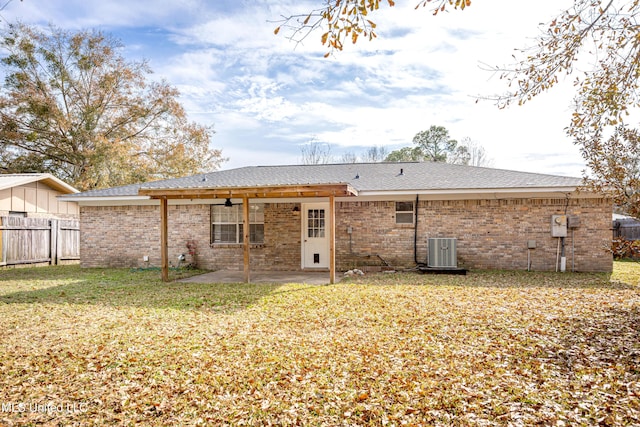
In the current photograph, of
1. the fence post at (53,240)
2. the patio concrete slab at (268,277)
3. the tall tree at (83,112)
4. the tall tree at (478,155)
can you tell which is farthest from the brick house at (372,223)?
the tall tree at (478,155)

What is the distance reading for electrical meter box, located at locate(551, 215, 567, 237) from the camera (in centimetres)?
1062

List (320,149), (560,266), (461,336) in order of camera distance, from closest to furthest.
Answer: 1. (461,336)
2. (560,266)
3. (320,149)

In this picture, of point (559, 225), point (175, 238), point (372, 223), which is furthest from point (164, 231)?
point (559, 225)

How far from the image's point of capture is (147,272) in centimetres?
1179

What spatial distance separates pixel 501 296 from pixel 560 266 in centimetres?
467

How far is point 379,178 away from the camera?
12.6 meters

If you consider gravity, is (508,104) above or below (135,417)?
above

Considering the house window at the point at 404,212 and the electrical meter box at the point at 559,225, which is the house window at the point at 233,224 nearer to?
the house window at the point at 404,212

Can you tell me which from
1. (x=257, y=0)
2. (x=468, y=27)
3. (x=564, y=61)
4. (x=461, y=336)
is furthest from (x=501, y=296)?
(x=257, y=0)

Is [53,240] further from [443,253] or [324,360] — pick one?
[324,360]

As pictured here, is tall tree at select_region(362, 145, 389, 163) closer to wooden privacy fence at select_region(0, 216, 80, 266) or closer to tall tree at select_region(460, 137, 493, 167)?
tall tree at select_region(460, 137, 493, 167)

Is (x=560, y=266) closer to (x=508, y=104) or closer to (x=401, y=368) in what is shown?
(x=508, y=104)

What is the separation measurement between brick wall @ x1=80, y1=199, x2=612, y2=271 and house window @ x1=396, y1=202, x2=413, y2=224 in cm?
15

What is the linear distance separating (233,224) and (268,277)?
2652 mm
